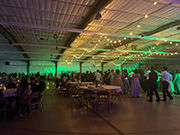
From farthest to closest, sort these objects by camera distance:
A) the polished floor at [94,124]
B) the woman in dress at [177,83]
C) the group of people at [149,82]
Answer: the woman in dress at [177,83]
the group of people at [149,82]
the polished floor at [94,124]

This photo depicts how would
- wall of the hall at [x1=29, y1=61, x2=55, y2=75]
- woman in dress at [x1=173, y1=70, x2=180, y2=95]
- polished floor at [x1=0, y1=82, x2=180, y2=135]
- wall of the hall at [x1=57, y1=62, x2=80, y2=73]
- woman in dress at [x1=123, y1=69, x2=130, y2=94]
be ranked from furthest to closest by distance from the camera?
wall of the hall at [x1=57, y1=62, x2=80, y2=73]
wall of the hall at [x1=29, y1=61, x2=55, y2=75]
woman in dress at [x1=123, y1=69, x2=130, y2=94]
woman in dress at [x1=173, y1=70, x2=180, y2=95]
polished floor at [x1=0, y1=82, x2=180, y2=135]

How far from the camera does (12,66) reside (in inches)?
898

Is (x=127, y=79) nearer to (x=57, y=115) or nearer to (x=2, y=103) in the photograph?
(x=57, y=115)

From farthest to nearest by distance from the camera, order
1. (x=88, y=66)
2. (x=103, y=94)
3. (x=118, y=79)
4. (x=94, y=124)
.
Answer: (x=88, y=66) < (x=118, y=79) < (x=103, y=94) < (x=94, y=124)

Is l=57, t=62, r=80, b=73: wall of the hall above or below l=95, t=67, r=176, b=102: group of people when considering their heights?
above

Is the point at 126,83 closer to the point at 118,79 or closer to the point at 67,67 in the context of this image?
the point at 118,79

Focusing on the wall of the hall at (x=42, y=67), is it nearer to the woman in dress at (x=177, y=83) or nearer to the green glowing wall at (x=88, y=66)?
the green glowing wall at (x=88, y=66)

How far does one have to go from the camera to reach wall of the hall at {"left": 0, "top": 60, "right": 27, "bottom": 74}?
22047 millimetres

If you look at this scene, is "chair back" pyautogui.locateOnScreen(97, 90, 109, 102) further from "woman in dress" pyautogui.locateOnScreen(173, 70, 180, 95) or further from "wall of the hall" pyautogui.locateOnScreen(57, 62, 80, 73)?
"wall of the hall" pyautogui.locateOnScreen(57, 62, 80, 73)

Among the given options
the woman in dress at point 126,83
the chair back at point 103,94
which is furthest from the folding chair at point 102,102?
the woman in dress at point 126,83

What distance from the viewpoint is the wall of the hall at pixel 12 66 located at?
22.0 meters

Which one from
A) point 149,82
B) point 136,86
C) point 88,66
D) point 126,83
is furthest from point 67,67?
point 149,82

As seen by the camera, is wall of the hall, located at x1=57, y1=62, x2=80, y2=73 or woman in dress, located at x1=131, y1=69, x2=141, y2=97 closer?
woman in dress, located at x1=131, y1=69, x2=141, y2=97

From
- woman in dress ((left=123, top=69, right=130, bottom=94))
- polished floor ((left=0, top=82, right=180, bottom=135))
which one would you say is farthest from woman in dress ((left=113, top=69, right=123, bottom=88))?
polished floor ((left=0, top=82, right=180, bottom=135))
